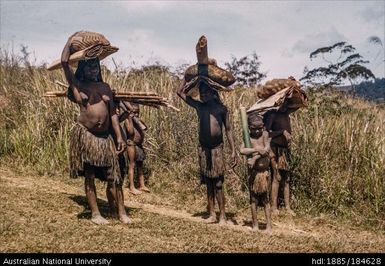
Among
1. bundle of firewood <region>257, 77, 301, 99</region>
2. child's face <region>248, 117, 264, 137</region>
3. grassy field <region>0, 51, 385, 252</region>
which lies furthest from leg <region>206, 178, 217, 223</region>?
bundle of firewood <region>257, 77, 301, 99</region>

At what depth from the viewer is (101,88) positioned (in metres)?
6.02

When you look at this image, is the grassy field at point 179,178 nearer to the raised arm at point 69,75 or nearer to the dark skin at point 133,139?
the dark skin at point 133,139

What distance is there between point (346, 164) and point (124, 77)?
5.69 meters

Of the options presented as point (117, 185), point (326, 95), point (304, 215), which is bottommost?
point (304, 215)

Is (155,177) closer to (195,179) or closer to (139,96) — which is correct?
(195,179)

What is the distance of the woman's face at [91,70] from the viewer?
593cm

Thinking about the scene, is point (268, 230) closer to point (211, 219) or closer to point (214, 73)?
point (211, 219)

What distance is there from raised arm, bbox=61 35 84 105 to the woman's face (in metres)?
0.17

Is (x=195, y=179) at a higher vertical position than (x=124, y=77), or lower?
lower

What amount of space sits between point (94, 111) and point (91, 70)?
52 centimetres

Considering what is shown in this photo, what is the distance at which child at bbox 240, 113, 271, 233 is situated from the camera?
5.96m

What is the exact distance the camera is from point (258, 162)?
5984 millimetres

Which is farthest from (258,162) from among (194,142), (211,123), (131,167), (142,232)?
(194,142)
